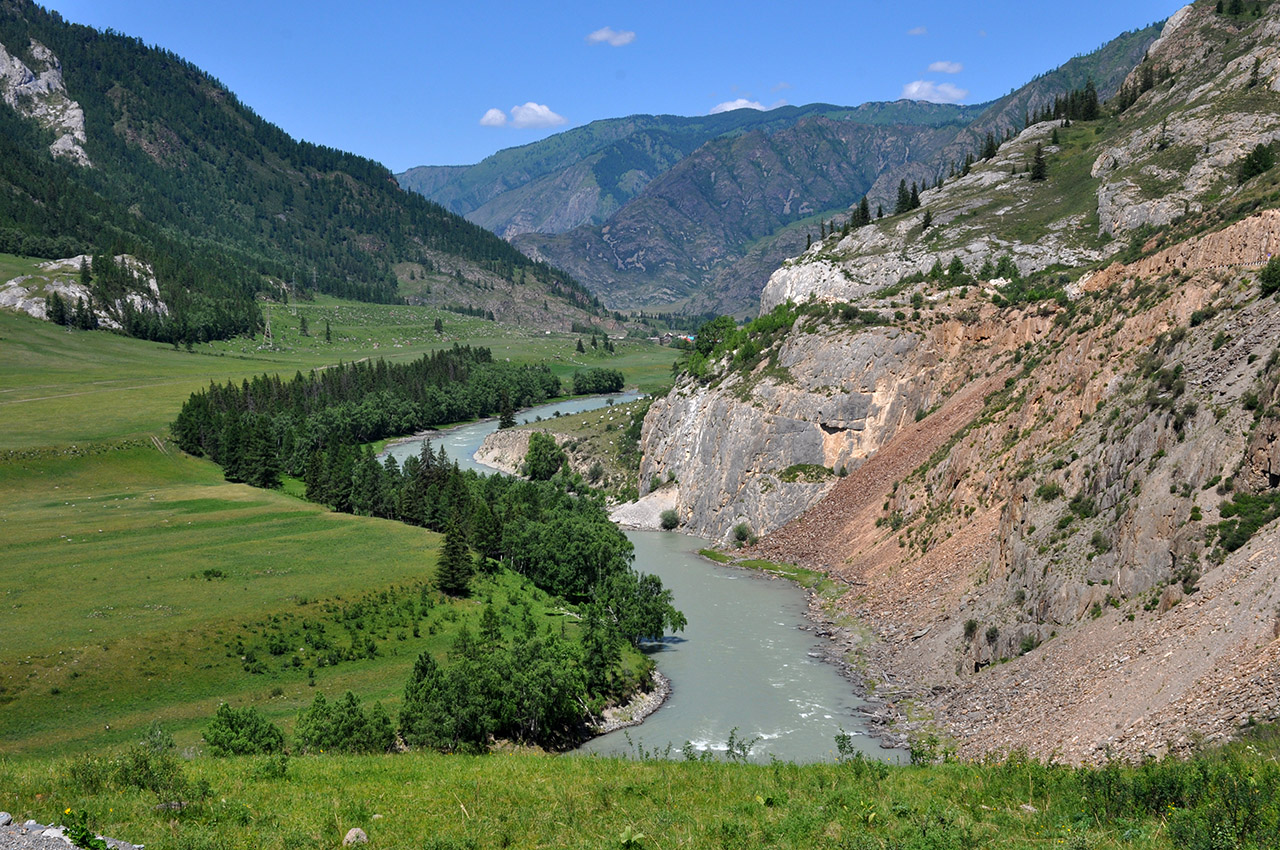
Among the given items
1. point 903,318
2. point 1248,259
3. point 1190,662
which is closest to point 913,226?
point 903,318

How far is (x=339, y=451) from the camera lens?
118 meters

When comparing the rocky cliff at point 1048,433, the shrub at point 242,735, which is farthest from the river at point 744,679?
the shrub at point 242,735

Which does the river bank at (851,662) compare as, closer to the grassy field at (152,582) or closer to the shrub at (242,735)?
the grassy field at (152,582)

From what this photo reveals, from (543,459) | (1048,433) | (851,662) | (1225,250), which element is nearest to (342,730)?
(851,662)

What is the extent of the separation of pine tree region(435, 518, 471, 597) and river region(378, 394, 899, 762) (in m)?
14.5

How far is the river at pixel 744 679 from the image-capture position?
46.4 m

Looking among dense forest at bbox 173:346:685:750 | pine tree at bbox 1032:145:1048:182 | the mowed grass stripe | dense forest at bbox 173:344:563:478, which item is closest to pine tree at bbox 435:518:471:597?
dense forest at bbox 173:346:685:750

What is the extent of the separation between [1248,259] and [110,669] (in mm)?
68881

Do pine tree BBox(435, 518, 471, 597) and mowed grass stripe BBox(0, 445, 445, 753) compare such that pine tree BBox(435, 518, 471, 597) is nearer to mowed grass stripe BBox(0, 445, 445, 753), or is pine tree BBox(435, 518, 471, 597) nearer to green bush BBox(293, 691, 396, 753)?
mowed grass stripe BBox(0, 445, 445, 753)

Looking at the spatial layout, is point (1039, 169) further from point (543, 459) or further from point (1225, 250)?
point (543, 459)

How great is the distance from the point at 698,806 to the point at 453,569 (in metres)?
49.3

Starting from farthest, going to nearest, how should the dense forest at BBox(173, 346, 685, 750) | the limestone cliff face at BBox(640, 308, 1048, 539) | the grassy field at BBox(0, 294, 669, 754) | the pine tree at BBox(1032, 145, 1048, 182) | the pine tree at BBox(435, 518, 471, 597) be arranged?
the pine tree at BBox(1032, 145, 1048, 182) < the limestone cliff face at BBox(640, 308, 1048, 539) < the pine tree at BBox(435, 518, 471, 597) < the grassy field at BBox(0, 294, 669, 754) < the dense forest at BBox(173, 346, 685, 750)

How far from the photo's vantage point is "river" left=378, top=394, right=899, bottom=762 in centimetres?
4644

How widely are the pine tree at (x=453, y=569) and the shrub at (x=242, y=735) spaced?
2800cm
